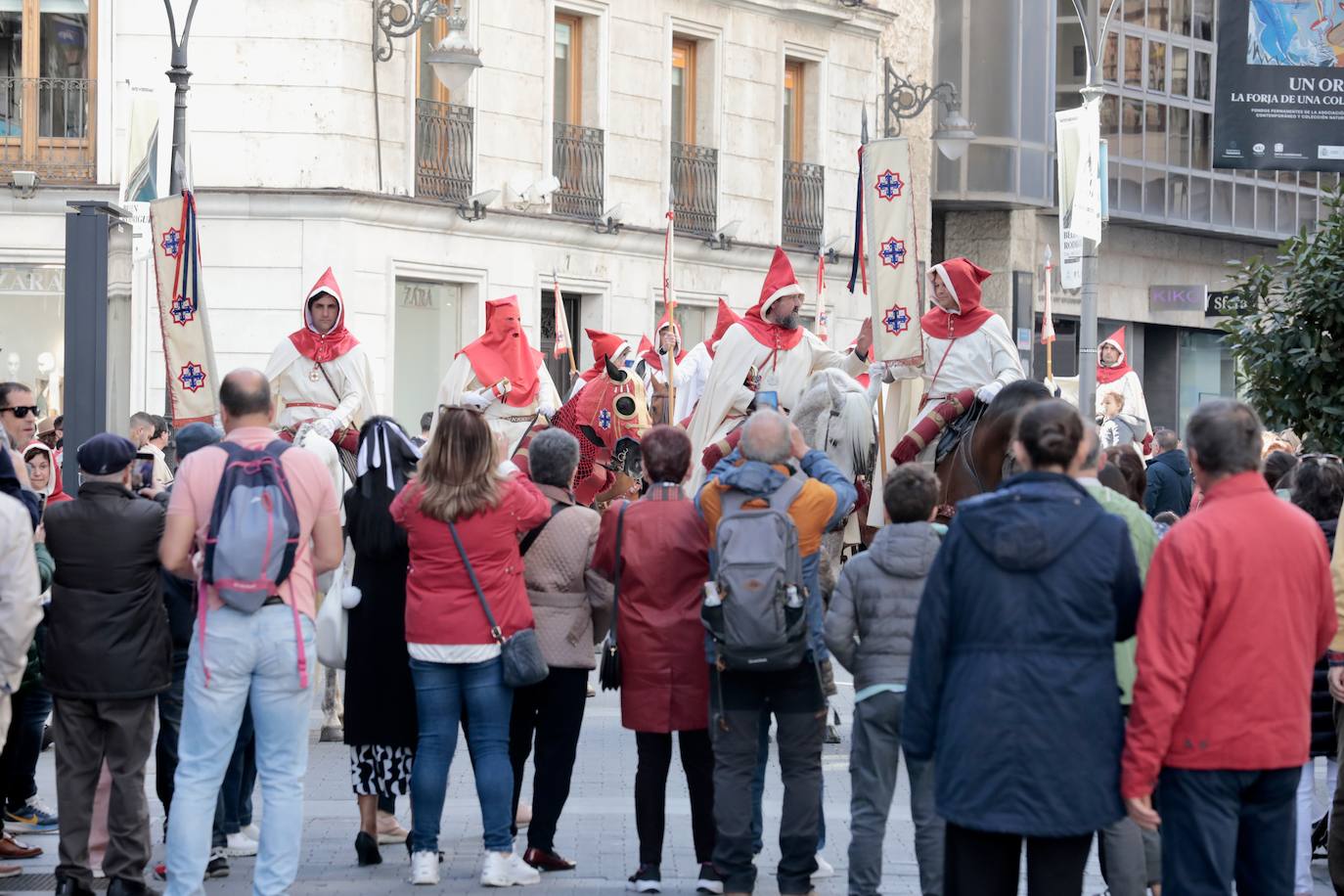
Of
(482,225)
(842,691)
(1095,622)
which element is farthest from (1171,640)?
(482,225)

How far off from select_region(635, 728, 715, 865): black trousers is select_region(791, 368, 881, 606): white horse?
3.41 meters

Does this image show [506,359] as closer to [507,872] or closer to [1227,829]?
[507,872]

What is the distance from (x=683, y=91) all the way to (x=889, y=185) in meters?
18.5

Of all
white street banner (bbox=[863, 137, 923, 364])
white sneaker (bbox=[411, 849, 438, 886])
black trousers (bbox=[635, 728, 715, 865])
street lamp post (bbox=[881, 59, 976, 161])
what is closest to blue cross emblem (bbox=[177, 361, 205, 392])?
white street banner (bbox=[863, 137, 923, 364])

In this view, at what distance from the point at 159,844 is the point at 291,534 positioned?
7.97ft

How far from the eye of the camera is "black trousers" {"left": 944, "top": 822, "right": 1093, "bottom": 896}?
6.09 meters

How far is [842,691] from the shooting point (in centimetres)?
1510

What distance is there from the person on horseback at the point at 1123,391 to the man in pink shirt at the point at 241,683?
47.3 ft

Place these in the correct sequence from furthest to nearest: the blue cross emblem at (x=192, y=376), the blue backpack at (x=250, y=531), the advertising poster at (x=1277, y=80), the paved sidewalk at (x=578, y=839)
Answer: the advertising poster at (x=1277, y=80), the blue cross emblem at (x=192, y=376), the paved sidewalk at (x=578, y=839), the blue backpack at (x=250, y=531)

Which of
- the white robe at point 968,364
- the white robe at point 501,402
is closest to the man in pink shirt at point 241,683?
the white robe at point 968,364

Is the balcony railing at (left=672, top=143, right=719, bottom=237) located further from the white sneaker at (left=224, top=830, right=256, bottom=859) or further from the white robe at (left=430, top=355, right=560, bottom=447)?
the white sneaker at (left=224, top=830, right=256, bottom=859)

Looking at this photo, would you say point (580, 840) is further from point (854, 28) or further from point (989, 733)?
point (854, 28)

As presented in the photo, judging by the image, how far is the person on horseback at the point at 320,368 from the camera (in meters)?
13.0

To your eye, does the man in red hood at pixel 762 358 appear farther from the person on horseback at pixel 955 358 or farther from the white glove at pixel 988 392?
the white glove at pixel 988 392
